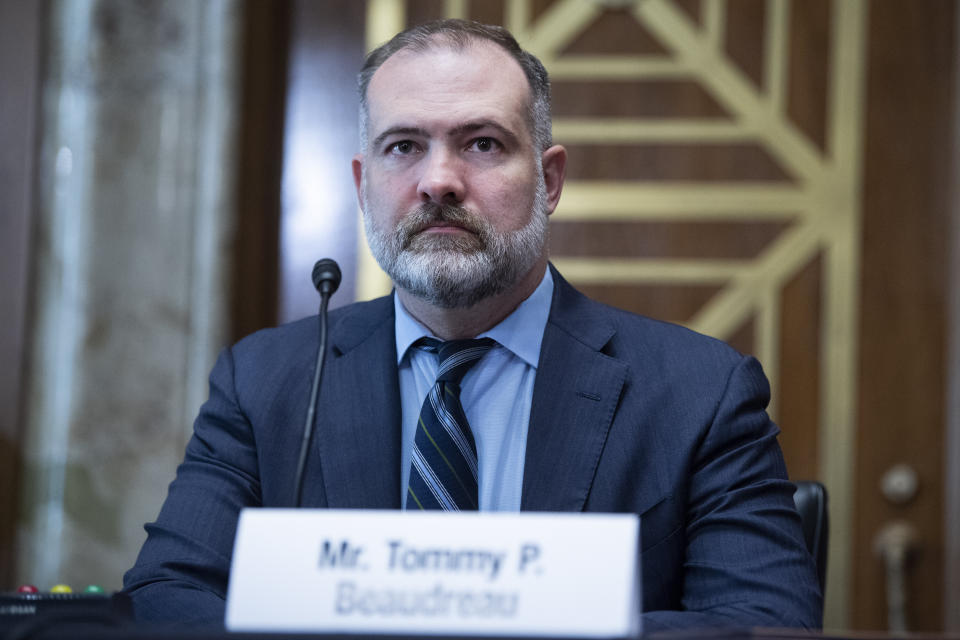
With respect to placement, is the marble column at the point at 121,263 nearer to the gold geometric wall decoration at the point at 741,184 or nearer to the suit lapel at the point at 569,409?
the gold geometric wall decoration at the point at 741,184

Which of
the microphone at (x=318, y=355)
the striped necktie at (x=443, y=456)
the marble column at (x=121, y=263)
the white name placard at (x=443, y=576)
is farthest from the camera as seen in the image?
the marble column at (x=121, y=263)

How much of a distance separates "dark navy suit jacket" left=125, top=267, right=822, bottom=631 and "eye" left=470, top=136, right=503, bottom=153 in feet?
0.92

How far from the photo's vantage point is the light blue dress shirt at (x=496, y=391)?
1563 millimetres

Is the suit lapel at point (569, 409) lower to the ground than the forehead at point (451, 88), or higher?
lower

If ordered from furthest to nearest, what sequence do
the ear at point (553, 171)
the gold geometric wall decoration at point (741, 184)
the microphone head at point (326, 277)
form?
the gold geometric wall decoration at point (741, 184) < the ear at point (553, 171) < the microphone head at point (326, 277)

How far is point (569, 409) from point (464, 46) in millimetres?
596

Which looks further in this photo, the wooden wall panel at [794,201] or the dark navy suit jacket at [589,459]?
the wooden wall panel at [794,201]

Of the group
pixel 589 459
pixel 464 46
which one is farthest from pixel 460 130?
pixel 589 459

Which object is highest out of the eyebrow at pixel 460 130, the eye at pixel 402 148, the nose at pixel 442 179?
the eyebrow at pixel 460 130

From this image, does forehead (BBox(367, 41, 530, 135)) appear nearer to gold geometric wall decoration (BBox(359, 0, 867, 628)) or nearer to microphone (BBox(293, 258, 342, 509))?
microphone (BBox(293, 258, 342, 509))

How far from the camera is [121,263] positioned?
2.73m

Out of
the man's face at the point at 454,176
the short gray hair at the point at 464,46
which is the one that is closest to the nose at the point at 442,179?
the man's face at the point at 454,176

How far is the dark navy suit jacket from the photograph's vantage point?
139 cm

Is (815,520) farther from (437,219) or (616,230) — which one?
(616,230)
